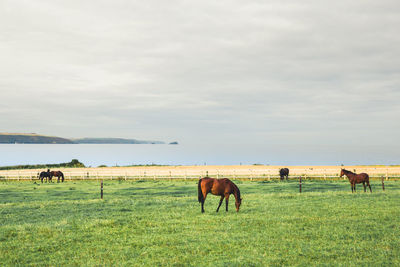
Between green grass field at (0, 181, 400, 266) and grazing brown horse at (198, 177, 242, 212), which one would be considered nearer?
green grass field at (0, 181, 400, 266)

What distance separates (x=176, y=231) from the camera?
42.3ft

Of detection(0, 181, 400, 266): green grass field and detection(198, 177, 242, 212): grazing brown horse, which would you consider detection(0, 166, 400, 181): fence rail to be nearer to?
detection(198, 177, 242, 212): grazing brown horse

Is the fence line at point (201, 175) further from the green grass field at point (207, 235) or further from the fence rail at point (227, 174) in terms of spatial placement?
the green grass field at point (207, 235)

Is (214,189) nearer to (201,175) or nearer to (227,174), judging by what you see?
(201,175)

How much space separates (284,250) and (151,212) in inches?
340

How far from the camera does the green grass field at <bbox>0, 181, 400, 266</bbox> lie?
378 inches

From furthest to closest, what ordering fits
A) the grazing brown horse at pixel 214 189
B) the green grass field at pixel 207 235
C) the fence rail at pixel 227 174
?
1. the fence rail at pixel 227 174
2. the grazing brown horse at pixel 214 189
3. the green grass field at pixel 207 235

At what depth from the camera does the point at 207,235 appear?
12.0m

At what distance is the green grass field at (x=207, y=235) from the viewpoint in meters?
9.60

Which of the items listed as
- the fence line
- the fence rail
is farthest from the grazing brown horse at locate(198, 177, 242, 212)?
the fence line

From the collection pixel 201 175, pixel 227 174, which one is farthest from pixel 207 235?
pixel 227 174

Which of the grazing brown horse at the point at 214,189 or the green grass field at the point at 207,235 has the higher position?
the grazing brown horse at the point at 214,189

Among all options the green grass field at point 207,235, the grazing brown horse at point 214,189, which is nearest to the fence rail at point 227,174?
the grazing brown horse at point 214,189

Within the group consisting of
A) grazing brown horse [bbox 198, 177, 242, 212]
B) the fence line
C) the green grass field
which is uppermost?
grazing brown horse [bbox 198, 177, 242, 212]
